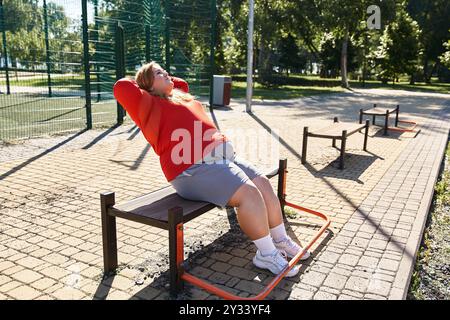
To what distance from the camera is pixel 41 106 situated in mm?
13664

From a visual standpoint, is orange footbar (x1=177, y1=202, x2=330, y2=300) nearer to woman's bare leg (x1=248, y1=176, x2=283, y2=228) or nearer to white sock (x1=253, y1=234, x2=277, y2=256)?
white sock (x1=253, y1=234, x2=277, y2=256)

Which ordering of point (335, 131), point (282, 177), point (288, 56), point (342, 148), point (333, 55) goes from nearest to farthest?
point (282, 177) < point (342, 148) < point (335, 131) < point (333, 55) < point (288, 56)

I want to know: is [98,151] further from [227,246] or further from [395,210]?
[395,210]

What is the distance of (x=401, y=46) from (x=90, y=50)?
28.3 m

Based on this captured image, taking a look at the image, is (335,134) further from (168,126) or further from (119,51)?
(119,51)

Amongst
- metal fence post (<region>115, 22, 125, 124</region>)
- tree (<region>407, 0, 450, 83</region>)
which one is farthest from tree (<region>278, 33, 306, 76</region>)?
metal fence post (<region>115, 22, 125, 124</region>)

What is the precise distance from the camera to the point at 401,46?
106 ft

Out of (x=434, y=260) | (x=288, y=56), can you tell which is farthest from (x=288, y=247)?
(x=288, y=56)

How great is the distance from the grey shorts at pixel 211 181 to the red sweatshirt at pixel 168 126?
0.23ft

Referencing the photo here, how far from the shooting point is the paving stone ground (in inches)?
118

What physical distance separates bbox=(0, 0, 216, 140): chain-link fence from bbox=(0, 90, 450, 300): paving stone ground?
2.71 m

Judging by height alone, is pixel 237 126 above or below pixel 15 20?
below
